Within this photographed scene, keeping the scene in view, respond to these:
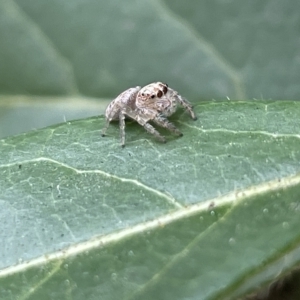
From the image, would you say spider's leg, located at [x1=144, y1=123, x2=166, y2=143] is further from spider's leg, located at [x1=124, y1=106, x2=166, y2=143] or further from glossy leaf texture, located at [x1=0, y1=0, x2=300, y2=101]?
glossy leaf texture, located at [x1=0, y1=0, x2=300, y2=101]

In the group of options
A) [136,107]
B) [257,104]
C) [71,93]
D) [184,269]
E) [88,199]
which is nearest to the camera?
[184,269]

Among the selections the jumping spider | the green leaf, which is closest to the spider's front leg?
the jumping spider

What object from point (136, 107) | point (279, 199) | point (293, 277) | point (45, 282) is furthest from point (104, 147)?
point (293, 277)

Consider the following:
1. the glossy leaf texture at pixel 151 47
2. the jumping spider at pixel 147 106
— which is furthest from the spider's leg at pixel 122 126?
the glossy leaf texture at pixel 151 47

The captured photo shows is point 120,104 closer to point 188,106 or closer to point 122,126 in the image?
point 122,126

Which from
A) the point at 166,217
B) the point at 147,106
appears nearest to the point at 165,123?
the point at 147,106

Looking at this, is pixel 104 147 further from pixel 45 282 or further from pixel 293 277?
pixel 293 277
